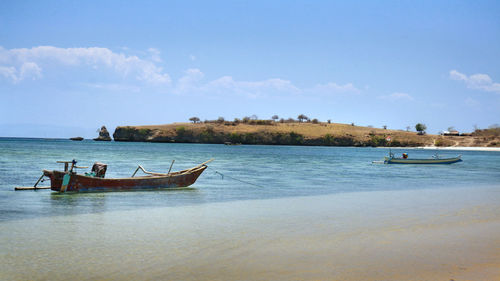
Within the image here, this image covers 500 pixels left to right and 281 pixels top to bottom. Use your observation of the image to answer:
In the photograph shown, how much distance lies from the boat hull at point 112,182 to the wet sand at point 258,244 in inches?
235

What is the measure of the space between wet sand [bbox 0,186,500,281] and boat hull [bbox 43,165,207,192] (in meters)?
5.98

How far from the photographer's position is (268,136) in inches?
6693

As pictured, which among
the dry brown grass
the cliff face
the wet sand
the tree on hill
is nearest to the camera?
the wet sand

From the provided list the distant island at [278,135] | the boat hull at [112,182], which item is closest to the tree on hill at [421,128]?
the distant island at [278,135]

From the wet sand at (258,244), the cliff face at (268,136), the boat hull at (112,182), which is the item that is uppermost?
the cliff face at (268,136)

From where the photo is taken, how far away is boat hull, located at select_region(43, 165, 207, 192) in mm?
19891

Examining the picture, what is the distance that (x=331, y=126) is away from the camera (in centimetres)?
18600

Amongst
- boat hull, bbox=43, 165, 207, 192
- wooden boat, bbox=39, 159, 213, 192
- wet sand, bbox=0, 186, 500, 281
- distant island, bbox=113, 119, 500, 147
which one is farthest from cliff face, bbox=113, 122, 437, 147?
wet sand, bbox=0, 186, 500, 281

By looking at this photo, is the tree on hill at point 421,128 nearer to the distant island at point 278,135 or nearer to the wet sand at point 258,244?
the distant island at point 278,135

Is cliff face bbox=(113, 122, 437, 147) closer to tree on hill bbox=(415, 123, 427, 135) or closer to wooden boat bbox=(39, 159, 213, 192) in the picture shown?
Result: tree on hill bbox=(415, 123, 427, 135)

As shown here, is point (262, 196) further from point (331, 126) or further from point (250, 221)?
point (331, 126)

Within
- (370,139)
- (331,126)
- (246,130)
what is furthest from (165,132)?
(370,139)

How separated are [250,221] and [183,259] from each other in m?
4.64

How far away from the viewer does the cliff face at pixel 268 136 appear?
Answer: 169125 mm
